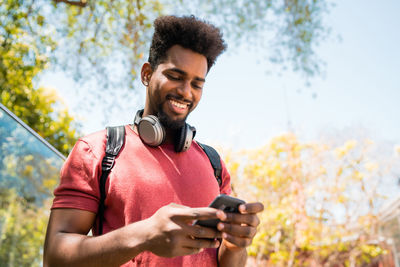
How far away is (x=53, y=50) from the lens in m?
7.91

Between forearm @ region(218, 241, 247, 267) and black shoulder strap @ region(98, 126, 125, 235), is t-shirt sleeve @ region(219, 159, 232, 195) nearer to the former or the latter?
forearm @ region(218, 241, 247, 267)

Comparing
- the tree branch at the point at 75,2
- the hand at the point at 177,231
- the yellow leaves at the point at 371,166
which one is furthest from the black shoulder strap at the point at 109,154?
the yellow leaves at the point at 371,166

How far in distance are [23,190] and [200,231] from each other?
3.22 metres

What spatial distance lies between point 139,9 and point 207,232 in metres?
7.47

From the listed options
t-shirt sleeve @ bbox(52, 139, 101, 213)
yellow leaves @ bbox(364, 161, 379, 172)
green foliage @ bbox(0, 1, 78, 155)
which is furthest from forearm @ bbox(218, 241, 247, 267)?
yellow leaves @ bbox(364, 161, 379, 172)

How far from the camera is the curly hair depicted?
1.70 meters

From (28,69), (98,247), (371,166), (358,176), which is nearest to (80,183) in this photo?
(98,247)

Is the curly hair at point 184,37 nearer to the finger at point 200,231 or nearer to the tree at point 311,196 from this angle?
the finger at point 200,231

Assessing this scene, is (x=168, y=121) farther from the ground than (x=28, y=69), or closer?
closer

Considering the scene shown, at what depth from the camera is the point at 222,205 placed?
1.07 m

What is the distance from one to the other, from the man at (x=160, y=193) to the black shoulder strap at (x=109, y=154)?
0.02 metres

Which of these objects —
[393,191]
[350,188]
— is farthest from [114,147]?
[393,191]

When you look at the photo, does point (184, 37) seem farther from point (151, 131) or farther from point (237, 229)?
point (237, 229)

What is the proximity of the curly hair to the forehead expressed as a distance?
2 centimetres
